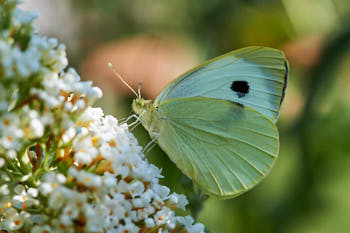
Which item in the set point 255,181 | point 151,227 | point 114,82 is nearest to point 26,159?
point 151,227

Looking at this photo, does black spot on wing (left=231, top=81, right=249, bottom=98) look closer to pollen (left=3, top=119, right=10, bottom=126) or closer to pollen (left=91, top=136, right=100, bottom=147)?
pollen (left=91, top=136, right=100, bottom=147)

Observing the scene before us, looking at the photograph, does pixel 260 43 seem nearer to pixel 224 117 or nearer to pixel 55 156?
pixel 224 117

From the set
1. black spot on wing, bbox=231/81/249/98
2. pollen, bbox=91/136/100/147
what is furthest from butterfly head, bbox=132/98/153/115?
pollen, bbox=91/136/100/147

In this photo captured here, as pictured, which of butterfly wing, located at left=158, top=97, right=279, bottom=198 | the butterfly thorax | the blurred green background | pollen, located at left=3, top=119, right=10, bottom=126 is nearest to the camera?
pollen, located at left=3, top=119, right=10, bottom=126

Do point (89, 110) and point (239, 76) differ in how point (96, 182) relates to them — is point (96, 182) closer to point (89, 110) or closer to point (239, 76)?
point (89, 110)

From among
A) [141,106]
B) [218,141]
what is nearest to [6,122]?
[141,106]

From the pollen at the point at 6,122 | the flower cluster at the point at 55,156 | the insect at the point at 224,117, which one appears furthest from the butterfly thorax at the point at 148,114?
the pollen at the point at 6,122
